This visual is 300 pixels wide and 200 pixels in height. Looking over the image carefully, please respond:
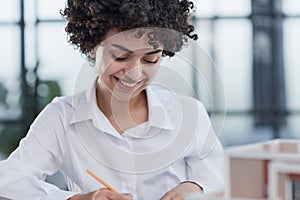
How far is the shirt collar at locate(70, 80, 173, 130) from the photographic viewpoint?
148cm

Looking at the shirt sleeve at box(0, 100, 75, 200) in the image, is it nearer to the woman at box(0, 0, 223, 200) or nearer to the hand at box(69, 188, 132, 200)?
the woman at box(0, 0, 223, 200)

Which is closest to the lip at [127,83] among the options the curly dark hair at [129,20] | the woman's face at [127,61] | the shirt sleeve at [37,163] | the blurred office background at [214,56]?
the woman's face at [127,61]

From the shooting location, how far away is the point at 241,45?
4.27 metres

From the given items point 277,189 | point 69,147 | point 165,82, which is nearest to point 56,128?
point 69,147

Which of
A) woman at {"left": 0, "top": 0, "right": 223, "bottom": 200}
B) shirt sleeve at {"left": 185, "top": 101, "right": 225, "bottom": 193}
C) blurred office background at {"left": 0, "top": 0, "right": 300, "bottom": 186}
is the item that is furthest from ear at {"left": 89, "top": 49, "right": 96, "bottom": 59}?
blurred office background at {"left": 0, "top": 0, "right": 300, "bottom": 186}

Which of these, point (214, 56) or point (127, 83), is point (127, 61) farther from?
point (214, 56)

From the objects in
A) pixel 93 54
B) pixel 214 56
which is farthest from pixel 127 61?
pixel 214 56

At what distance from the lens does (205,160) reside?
1.50m

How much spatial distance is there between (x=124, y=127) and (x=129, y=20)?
0.28 meters

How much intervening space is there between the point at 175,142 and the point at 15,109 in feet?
9.91

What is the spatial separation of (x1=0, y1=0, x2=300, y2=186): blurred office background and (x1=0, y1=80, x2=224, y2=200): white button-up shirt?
277 cm

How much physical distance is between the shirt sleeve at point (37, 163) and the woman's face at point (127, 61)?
20 cm

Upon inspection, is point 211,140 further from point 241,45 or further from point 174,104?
Result: point 241,45

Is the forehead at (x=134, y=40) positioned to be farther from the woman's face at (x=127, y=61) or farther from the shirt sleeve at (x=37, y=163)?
the shirt sleeve at (x=37, y=163)
